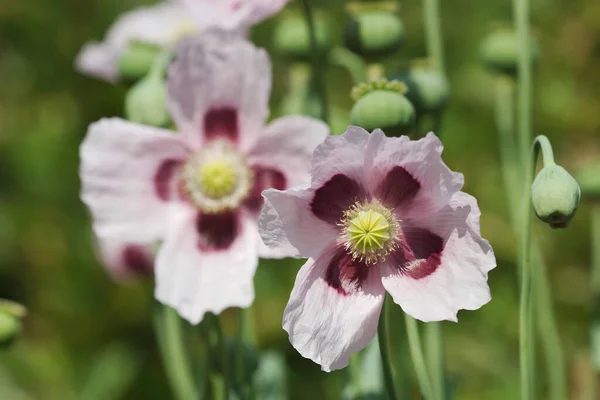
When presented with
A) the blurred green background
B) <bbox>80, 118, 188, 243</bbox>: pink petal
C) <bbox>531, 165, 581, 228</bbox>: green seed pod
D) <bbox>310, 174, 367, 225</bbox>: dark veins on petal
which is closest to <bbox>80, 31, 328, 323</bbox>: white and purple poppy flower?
<bbox>80, 118, 188, 243</bbox>: pink petal

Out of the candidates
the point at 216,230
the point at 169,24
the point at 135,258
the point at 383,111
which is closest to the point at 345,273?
the point at 383,111

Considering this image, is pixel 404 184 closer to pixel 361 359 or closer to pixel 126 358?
pixel 361 359

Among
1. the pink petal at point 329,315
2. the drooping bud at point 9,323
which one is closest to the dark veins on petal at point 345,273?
the pink petal at point 329,315

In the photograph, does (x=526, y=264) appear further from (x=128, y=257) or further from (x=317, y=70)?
(x=128, y=257)

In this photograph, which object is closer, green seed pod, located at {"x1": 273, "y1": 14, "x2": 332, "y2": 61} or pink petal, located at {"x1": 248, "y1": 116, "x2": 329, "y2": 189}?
pink petal, located at {"x1": 248, "y1": 116, "x2": 329, "y2": 189}

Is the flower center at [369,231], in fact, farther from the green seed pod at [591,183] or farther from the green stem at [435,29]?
the green seed pod at [591,183]

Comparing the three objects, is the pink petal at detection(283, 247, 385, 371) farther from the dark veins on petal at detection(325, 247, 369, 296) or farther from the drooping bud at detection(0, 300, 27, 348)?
the drooping bud at detection(0, 300, 27, 348)

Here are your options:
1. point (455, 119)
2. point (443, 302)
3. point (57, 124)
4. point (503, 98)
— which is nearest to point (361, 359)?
point (443, 302)
